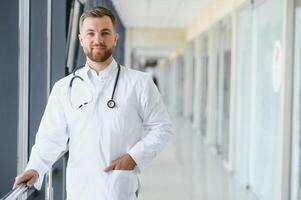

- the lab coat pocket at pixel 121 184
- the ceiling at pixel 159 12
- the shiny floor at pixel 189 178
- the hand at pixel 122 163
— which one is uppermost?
the ceiling at pixel 159 12

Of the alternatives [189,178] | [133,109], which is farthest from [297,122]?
[189,178]

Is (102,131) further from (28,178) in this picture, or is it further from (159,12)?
(159,12)

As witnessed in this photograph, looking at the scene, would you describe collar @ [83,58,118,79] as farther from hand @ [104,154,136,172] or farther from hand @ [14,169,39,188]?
hand @ [14,169,39,188]

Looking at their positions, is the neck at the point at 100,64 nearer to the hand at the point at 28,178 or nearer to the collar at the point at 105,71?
the collar at the point at 105,71

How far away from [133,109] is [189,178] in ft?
17.8

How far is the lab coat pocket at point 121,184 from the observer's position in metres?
2.52

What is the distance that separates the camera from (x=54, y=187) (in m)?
4.56

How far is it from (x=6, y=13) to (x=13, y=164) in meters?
1.04

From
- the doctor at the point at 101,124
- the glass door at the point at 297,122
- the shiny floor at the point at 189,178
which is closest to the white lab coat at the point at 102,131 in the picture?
the doctor at the point at 101,124

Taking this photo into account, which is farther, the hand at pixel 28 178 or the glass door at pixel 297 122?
the glass door at pixel 297 122

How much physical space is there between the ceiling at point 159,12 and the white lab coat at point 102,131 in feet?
25.1

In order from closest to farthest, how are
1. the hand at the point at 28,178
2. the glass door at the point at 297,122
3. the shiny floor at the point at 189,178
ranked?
the hand at the point at 28,178 < the glass door at the point at 297,122 < the shiny floor at the point at 189,178

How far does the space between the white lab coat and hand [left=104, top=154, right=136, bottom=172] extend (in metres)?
0.02

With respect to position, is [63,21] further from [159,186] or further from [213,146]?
[213,146]
